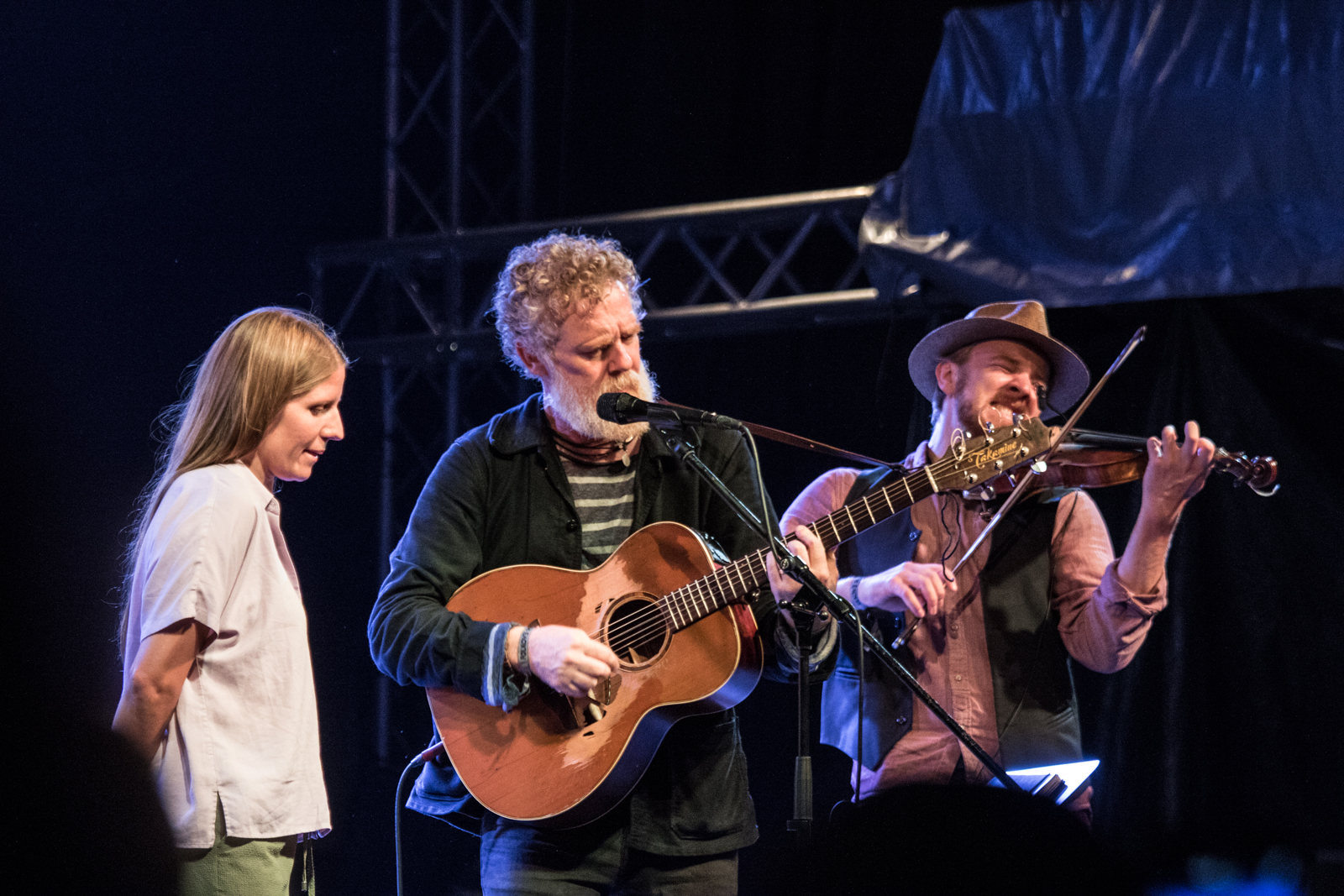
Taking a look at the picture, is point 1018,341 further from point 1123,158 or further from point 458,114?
point 458,114

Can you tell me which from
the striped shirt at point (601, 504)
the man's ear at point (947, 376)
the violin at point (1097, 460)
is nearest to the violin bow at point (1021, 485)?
the violin at point (1097, 460)

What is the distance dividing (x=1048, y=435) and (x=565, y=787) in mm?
1595

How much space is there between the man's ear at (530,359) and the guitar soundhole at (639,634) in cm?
77

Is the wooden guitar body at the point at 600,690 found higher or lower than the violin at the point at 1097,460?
lower

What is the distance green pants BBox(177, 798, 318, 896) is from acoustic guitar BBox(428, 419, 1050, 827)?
599 millimetres

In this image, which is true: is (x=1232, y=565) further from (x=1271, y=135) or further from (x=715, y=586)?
(x=715, y=586)

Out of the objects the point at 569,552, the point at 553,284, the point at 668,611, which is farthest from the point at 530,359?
the point at 668,611

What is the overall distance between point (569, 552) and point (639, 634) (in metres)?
0.32

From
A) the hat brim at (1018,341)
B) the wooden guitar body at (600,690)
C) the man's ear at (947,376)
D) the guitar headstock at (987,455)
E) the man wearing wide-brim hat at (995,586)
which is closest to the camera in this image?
the wooden guitar body at (600,690)

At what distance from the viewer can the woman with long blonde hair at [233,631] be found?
266 cm

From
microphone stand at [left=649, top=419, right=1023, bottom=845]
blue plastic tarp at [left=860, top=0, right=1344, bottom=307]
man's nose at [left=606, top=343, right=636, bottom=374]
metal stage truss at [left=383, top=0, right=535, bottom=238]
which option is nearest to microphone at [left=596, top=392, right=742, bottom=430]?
microphone stand at [left=649, top=419, right=1023, bottom=845]

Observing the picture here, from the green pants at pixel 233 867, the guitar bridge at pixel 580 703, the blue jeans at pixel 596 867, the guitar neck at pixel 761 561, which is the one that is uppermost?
the guitar neck at pixel 761 561

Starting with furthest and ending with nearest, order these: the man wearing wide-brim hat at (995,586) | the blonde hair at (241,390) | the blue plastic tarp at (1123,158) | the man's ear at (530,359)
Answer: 1. the blue plastic tarp at (1123,158)
2. the man's ear at (530,359)
3. the man wearing wide-brim hat at (995,586)
4. the blonde hair at (241,390)

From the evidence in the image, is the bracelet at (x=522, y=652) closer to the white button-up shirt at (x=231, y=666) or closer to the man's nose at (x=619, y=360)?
the white button-up shirt at (x=231, y=666)
